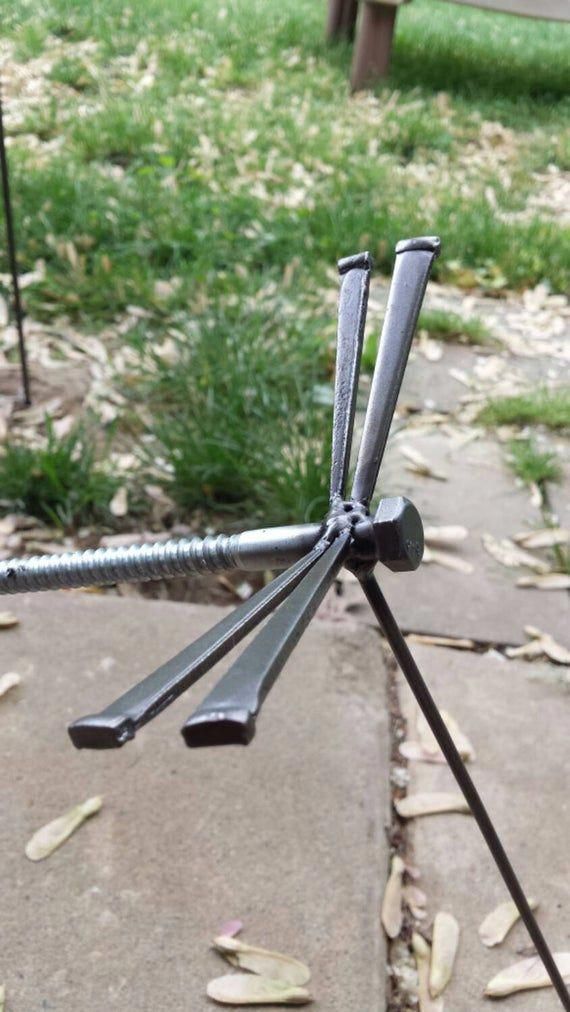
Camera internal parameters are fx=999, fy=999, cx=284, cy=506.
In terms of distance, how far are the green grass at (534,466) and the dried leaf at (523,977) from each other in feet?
3.56

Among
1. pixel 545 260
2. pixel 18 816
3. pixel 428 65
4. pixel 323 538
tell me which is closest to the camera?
pixel 323 538

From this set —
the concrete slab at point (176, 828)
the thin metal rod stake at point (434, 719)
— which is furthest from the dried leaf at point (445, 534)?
the thin metal rod stake at point (434, 719)

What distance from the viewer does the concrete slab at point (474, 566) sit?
1.55m

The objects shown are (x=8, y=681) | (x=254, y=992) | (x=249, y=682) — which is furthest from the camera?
(x=8, y=681)

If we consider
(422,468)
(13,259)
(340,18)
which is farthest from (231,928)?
(340,18)

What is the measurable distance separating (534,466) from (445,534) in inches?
12.5

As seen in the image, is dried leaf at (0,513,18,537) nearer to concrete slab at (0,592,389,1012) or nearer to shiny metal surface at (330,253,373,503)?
concrete slab at (0,592,389,1012)

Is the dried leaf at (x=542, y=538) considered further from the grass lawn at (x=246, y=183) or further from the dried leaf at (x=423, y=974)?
the dried leaf at (x=423, y=974)

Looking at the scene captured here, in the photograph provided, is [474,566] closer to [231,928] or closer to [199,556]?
[231,928]

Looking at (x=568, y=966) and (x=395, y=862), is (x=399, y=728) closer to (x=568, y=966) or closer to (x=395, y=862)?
(x=395, y=862)

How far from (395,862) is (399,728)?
0.73 feet

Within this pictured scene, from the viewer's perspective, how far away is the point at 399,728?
1315 millimetres

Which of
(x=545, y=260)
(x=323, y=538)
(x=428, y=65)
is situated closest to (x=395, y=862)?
(x=323, y=538)

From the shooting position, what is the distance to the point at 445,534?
5.75 ft
